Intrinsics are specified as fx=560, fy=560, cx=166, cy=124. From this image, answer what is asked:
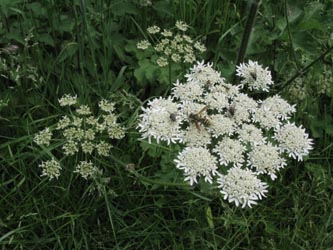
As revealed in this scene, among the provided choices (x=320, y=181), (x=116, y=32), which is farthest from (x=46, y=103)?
(x=320, y=181)

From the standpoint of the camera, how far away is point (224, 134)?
94.7 inches

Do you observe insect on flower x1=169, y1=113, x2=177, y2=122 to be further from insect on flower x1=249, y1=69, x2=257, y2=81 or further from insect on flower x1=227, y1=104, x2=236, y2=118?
insect on flower x1=249, y1=69, x2=257, y2=81

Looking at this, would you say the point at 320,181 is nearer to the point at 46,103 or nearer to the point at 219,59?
the point at 219,59

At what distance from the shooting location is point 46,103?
3.18 m

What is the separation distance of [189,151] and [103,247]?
2.70 feet

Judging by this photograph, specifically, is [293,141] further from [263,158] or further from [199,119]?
[199,119]

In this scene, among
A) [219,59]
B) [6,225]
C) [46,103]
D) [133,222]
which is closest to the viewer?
[6,225]

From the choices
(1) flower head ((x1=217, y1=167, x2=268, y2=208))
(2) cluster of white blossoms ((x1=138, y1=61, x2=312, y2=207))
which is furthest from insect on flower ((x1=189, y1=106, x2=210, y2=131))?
(1) flower head ((x1=217, y1=167, x2=268, y2=208))

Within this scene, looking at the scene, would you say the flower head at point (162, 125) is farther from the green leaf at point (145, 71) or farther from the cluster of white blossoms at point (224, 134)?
the green leaf at point (145, 71)

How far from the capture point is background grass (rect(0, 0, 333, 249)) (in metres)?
2.75

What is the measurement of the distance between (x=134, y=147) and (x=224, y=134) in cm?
69

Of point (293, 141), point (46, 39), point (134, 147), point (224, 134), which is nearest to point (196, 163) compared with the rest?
point (224, 134)

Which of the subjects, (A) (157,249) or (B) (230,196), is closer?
(B) (230,196)

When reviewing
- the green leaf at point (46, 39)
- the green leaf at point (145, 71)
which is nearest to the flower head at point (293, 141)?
the green leaf at point (145, 71)
